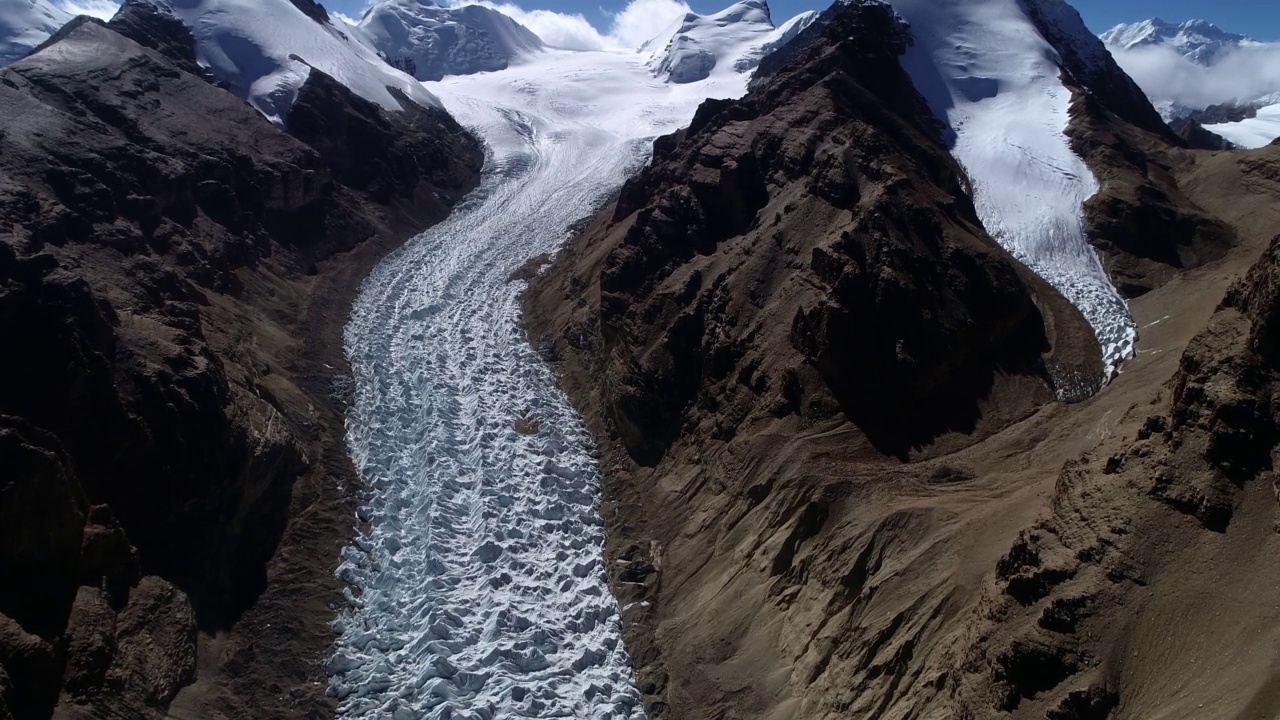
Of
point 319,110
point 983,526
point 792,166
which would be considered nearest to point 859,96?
point 792,166

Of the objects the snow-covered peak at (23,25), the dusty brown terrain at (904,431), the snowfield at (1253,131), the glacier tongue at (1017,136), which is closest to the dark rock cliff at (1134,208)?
the dusty brown terrain at (904,431)

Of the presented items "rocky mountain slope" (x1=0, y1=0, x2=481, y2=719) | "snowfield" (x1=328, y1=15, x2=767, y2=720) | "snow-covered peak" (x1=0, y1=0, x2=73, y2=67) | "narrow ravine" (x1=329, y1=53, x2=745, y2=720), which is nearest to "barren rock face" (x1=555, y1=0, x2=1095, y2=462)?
"narrow ravine" (x1=329, y1=53, x2=745, y2=720)

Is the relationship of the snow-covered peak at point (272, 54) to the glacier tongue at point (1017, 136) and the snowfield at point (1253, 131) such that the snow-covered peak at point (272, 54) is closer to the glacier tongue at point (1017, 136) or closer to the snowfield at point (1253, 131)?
the glacier tongue at point (1017, 136)

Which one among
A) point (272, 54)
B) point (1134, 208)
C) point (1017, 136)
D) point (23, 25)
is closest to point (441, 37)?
point (23, 25)

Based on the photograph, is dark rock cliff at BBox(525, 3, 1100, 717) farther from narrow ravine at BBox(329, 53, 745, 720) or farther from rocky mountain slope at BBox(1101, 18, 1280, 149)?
rocky mountain slope at BBox(1101, 18, 1280, 149)

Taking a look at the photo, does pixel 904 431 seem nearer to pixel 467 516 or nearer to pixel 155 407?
pixel 467 516

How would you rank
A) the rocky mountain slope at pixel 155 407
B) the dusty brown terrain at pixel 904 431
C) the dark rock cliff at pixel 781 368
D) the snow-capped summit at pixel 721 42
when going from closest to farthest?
the dusty brown terrain at pixel 904 431, the rocky mountain slope at pixel 155 407, the dark rock cliff at pixel 781 368, the snow-capped summit at pixel 721 42

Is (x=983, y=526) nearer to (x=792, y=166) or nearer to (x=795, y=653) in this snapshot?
(x=795, y=653)
